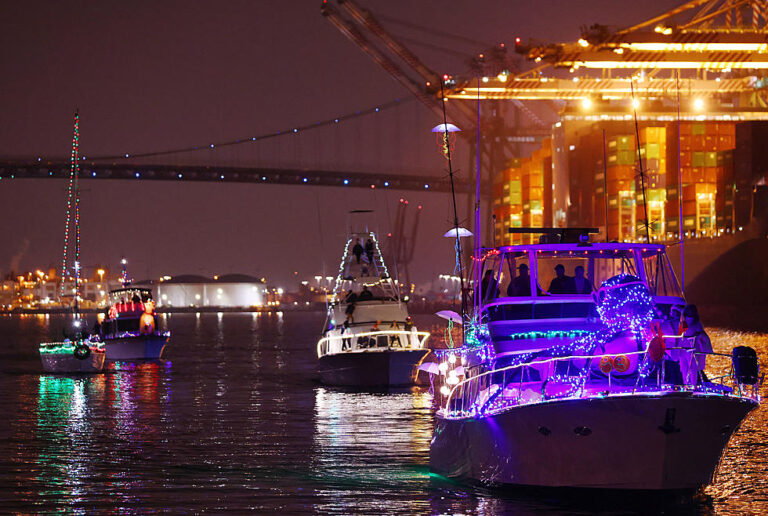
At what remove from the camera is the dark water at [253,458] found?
1340cm

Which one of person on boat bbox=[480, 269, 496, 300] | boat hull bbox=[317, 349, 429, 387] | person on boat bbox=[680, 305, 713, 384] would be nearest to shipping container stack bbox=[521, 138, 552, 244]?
boat hull bbox=[317, 349, 429, 387]

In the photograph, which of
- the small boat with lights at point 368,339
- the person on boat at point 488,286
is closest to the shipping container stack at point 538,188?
the small boat with lights at point 368,339

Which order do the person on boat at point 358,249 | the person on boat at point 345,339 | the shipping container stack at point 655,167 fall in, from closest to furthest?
the person on boat at point 345,339 < the person on boat at point 358,249 < the shipping container stack at point 655,167

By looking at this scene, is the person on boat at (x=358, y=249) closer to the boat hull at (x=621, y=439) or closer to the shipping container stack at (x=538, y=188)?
the boat hull at (x=621, y=439)

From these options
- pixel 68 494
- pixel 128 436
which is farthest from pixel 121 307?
pixel 68 494

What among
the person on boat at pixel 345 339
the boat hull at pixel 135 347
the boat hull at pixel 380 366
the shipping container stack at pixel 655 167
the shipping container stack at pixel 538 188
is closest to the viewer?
the boat hull at pixel 380 366

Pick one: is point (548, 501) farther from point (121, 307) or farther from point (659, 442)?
point (121, 307)

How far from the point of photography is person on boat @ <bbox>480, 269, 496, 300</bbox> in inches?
569

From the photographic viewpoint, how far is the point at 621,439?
39.5 feet

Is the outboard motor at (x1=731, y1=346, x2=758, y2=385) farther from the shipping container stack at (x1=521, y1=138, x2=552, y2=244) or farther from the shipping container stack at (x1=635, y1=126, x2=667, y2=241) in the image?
the shipping container stack at (x1=521, y1=138, x2=552, y2=244)

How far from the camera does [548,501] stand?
1300cm

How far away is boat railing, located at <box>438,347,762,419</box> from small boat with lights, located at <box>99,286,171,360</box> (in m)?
32.3

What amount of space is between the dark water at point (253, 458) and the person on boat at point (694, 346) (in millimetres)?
1522

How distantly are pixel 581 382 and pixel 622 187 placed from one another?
78.1 metres
